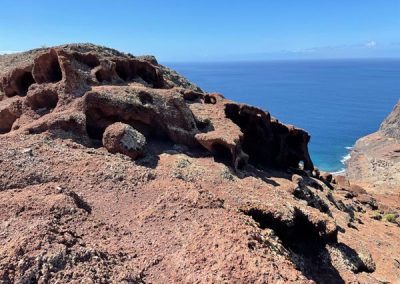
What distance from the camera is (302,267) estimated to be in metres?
13.1

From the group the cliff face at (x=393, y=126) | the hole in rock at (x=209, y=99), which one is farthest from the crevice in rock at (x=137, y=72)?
the cliff face at (x=393, y=126)

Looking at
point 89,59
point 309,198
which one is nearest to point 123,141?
point 89,59

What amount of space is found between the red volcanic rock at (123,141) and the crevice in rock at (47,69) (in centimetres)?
612

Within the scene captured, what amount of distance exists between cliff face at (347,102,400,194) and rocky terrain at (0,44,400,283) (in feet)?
139

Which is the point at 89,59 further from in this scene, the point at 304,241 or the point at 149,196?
the point at 304,241

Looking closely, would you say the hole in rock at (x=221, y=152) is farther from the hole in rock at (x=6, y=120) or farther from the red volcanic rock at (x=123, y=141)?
the hole in rock at (x=6, y=120)

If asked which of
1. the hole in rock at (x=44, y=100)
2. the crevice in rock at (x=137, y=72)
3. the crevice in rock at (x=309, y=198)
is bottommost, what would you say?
the crevice in rock at (x=309, y=198)

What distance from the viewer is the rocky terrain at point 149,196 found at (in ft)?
30.8

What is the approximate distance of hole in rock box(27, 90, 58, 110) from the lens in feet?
65.9

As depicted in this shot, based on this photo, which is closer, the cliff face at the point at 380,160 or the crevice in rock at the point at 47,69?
the crevice in rock at the point at 47,69

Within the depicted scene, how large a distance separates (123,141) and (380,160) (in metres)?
81.3

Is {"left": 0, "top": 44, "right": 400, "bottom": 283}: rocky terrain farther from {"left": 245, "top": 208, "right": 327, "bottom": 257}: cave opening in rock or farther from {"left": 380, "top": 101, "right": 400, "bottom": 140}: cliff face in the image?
{"left": 380, "top": 101, "right": 400, "bottom": 140}: cliff face

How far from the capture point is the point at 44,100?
20.4 metres

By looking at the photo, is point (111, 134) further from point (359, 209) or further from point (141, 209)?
point (359, 209)
